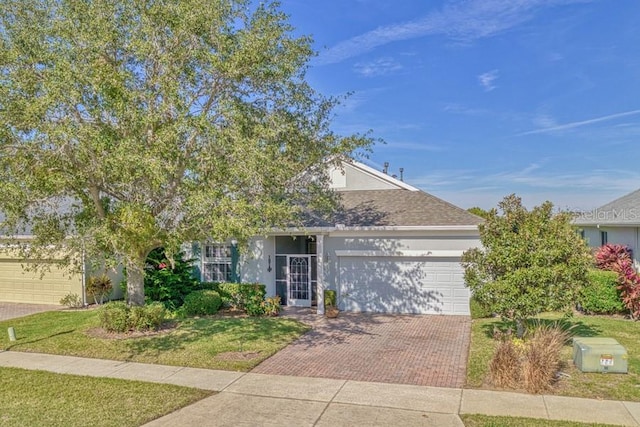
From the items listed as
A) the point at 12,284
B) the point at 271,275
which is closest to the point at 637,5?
the point at 271,275

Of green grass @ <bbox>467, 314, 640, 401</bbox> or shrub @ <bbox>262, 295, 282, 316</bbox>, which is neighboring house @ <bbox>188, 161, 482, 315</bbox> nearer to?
shrub @ <bbox>262, 295, 282, 316</bbox>

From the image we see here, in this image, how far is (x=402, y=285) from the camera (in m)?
16.0

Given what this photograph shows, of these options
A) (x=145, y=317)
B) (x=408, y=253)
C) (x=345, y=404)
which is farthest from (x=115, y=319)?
(x=408, y=253)

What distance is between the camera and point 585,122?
75.2ft

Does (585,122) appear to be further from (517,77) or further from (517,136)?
(517,77)

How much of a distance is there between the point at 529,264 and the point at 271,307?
9.01 m

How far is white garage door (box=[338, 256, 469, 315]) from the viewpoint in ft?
50.9

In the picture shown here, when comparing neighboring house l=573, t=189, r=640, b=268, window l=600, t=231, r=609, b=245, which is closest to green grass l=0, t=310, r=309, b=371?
neighboring house l=573, t=189, r=640, b=268

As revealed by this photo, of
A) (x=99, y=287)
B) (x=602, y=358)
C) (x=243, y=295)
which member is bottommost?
(x=602, y=358)

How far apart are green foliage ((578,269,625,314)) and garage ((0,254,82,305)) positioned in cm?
1967

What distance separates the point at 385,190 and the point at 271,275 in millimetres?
6317

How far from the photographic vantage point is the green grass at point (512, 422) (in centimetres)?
640

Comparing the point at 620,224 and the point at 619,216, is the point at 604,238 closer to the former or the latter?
the point at 619,216

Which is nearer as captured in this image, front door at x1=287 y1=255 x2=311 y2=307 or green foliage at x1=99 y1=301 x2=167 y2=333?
green foliage at x1=99 y1=301 x2=167 y2=333
